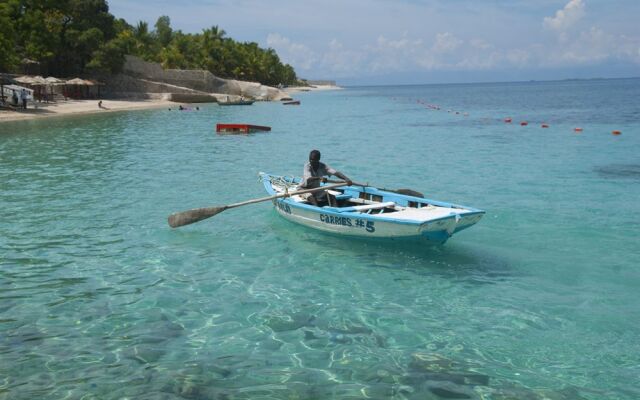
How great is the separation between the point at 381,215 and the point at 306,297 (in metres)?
2.73

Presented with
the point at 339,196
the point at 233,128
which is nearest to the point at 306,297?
the point at 339,196

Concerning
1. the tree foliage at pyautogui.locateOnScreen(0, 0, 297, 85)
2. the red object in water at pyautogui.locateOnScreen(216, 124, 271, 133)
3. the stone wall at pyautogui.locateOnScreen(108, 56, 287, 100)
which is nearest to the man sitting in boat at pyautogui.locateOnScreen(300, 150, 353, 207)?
the red object in water at pyautogui.locateOnScreen(216, 124, 271, 133)

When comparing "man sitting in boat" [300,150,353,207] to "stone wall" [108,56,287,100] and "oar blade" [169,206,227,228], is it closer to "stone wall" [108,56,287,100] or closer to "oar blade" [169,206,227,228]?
"oar blade" [169,206,227,228]

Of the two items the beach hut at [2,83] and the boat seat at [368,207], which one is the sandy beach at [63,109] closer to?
the beach hut at [2,83]

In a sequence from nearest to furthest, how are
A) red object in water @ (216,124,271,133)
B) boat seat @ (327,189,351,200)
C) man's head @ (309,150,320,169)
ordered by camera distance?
1. man's head @ (309,150,320,169)
2. boat seat @ (327,189,351,200)
3. red object in water @ (216,124,271,133)

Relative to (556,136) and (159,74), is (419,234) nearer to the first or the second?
(556,136)

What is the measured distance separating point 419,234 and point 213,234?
17.1ft

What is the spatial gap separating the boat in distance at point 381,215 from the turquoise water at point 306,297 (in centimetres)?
41

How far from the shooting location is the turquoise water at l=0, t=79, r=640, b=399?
6.79 metres

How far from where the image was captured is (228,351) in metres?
7.48

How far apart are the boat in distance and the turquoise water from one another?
41cm

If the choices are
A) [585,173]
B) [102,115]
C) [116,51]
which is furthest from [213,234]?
[116,51]

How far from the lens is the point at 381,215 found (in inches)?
445

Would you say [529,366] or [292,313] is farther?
[292,313]
